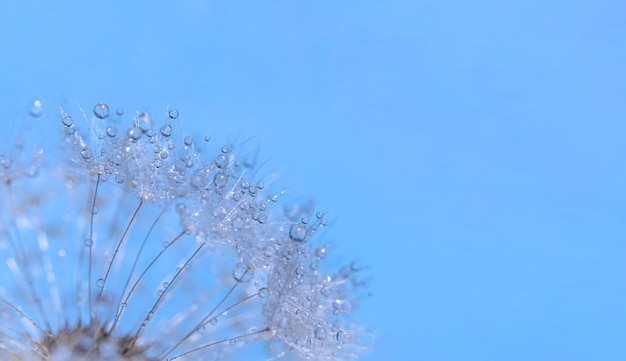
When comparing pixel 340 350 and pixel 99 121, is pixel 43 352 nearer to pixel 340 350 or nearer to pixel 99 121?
pixel 99 121

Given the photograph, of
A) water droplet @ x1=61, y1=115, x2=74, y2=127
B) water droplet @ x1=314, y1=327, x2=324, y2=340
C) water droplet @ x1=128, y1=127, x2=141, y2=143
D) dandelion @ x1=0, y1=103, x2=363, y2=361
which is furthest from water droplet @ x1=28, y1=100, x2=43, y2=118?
water droplet @ x1=314, y1=327, x2=324, y2=340

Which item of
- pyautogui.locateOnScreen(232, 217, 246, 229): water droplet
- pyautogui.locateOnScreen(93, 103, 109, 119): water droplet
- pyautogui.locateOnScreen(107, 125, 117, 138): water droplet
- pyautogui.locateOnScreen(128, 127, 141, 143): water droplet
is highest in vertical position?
pyautogui.locateOnScreen(93, 103, 109, 119): water droplet

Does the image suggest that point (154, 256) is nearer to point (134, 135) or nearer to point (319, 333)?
point (134, 135)

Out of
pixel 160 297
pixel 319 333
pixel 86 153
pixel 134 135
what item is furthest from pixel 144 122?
pixel 319 333

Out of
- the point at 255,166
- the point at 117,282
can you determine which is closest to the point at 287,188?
the point at 255,166

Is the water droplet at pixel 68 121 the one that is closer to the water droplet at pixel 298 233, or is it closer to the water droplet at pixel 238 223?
the water droplet at pixel 238 223

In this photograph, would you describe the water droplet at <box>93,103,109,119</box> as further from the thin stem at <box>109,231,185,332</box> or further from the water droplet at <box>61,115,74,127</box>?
the thin stem at <box>109,231,185,332</box>

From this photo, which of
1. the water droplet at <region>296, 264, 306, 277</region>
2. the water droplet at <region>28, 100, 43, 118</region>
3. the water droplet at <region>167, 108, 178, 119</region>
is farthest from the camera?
the water droplet at <region>28, 100, 43, 118</region>

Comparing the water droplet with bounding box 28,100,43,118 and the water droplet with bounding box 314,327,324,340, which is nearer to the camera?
the water droplet with bounding box 314,327,324,340

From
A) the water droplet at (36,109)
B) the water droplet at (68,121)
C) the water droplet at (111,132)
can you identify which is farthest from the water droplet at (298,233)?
the water droplet at (36,109)
